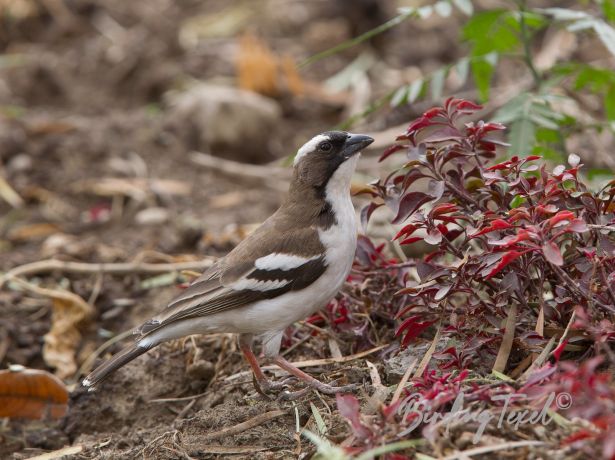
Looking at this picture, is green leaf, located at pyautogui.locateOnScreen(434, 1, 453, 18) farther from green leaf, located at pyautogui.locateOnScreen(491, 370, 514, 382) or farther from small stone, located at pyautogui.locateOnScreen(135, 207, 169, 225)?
small stone, located at pyautogui.locateOnScreen(135, 207, 169, 225)

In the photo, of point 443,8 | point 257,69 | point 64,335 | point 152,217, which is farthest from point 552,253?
point 257,69

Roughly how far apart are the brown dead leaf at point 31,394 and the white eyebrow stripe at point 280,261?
151cm

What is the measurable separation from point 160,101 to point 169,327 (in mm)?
6019

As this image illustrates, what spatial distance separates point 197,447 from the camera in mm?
4195

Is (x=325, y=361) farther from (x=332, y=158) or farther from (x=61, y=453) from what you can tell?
(x=61, y=453)

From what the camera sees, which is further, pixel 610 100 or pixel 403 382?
pixel 610 100

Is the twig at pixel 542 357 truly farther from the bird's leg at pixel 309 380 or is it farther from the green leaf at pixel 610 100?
the green leaf at pixel 610 100

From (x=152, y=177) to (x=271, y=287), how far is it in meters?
4.33

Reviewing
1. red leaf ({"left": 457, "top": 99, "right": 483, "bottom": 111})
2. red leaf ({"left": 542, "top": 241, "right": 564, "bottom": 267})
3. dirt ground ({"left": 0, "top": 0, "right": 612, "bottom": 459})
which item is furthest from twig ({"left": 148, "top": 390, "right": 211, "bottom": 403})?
red leaf ({"left": 542, "top": 241, "right": 564, "bottom": 267})

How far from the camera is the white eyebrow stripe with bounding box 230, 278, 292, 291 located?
15.3 feet

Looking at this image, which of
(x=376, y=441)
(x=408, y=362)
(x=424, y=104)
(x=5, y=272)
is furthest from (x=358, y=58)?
(x=376, y=441)

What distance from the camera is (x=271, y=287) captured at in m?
4.68

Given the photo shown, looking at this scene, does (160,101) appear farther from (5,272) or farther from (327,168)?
(327,168)

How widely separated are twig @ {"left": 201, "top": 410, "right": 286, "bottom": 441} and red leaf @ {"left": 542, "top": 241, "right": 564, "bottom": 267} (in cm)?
157
